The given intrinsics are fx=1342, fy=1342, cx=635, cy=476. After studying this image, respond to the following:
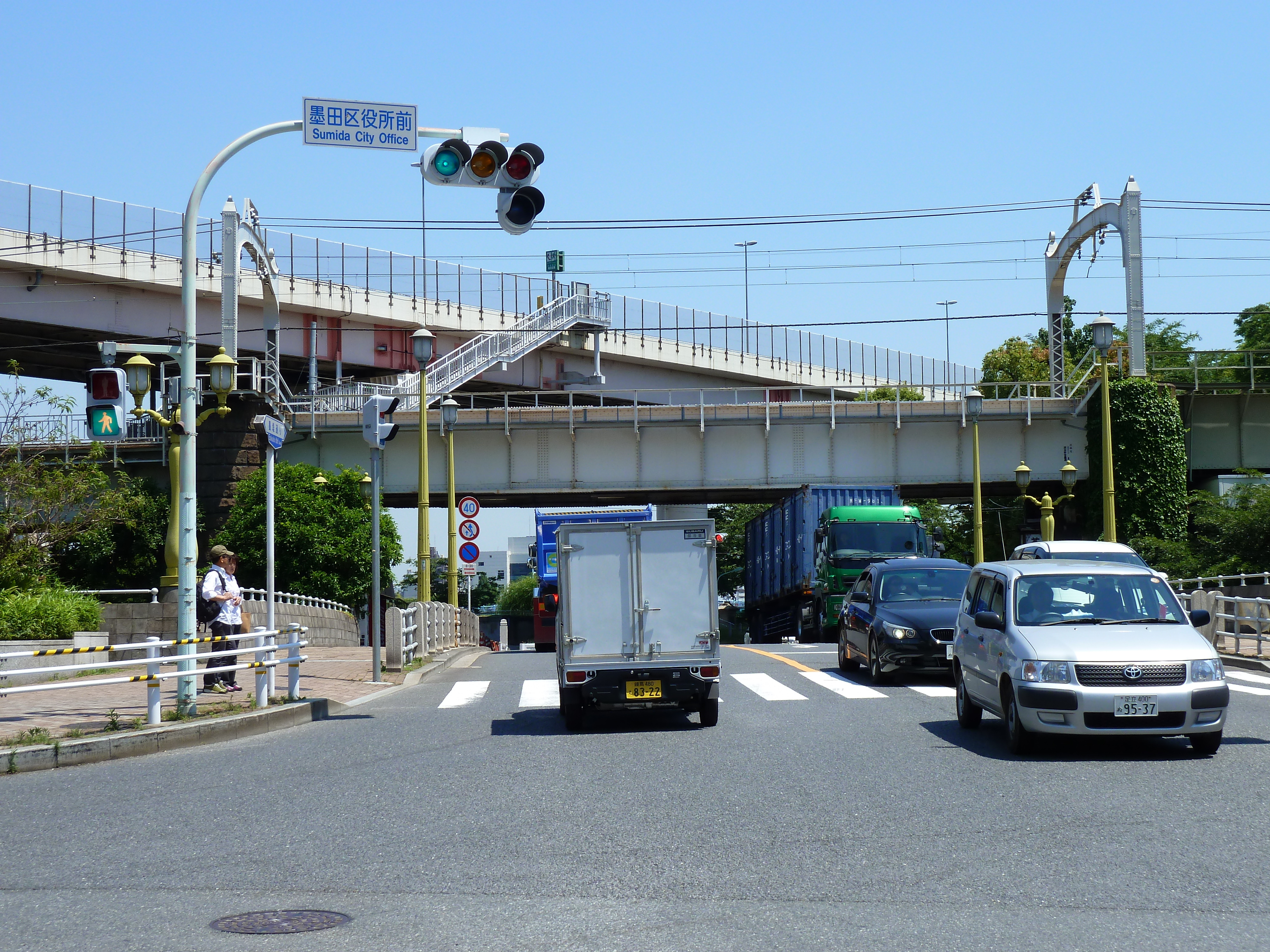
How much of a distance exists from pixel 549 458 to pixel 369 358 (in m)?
13.3

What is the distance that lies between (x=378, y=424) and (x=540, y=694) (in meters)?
4.90

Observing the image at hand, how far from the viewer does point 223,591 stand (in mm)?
16859

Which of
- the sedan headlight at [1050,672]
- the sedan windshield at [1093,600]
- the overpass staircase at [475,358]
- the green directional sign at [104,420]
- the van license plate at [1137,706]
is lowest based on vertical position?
the van license plate at [1137,706]

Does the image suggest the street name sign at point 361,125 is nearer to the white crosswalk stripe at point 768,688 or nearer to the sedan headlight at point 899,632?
the white crosswalk stripe at point 768,688

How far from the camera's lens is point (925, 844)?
772cm

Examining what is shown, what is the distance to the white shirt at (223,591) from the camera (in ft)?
55.2

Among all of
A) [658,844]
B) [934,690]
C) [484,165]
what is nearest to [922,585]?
[934,690]

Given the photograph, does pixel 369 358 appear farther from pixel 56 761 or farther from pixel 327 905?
pixel 327 905

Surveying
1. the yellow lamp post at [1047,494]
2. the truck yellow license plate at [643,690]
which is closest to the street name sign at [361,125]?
the truck yellow license plate at [643,690]

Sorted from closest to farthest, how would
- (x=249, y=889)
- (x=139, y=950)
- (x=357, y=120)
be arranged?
(x=139, y=950)
(x=249, y=889)
(x=357, y=120)

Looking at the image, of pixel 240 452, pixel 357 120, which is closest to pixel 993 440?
pixel 240 452

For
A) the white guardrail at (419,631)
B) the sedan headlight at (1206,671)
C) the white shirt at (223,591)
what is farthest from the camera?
the white guardrail at (419,631)

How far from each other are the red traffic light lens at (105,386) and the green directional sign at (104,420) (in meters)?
0.13

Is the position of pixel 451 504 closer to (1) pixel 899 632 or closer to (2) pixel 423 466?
(2) pixel 423 466
